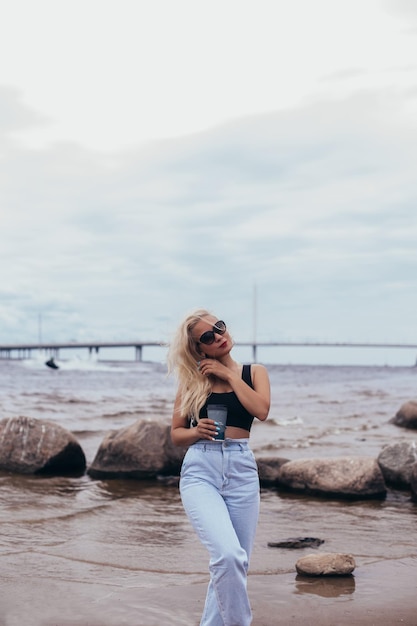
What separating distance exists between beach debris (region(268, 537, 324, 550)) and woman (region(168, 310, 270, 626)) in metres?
3.28

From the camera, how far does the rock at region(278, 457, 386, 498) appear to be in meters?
→ 9.53

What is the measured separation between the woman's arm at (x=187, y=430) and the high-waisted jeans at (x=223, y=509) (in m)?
0.06

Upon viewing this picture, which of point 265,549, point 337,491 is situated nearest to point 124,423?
point 337,491

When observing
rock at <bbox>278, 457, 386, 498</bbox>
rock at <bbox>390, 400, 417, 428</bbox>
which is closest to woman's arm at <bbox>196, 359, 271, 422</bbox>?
rock at <bbox>278, 457, 386, 498</bbox>

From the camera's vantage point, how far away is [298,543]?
23.1ft

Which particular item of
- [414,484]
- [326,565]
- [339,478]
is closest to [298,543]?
[326,565]

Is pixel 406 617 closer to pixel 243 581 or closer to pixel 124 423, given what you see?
pixel 243 581

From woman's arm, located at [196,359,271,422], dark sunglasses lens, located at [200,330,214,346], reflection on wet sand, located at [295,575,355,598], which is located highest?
dark sunglasses lens, located at [200,330,214,346]

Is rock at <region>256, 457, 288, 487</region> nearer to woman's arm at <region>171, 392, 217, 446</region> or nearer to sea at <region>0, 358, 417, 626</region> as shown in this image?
sea at <region>0, 358, 417, 626</region>

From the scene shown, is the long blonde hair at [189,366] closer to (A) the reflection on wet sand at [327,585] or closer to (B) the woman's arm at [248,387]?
(B) the woman's arm at [248,387]

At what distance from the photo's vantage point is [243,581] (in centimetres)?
361

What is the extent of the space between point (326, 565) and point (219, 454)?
8.28ft

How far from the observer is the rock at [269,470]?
10258 millimetres

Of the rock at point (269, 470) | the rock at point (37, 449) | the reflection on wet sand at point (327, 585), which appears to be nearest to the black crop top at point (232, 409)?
the reflection on wet sand at point (327, 585)
